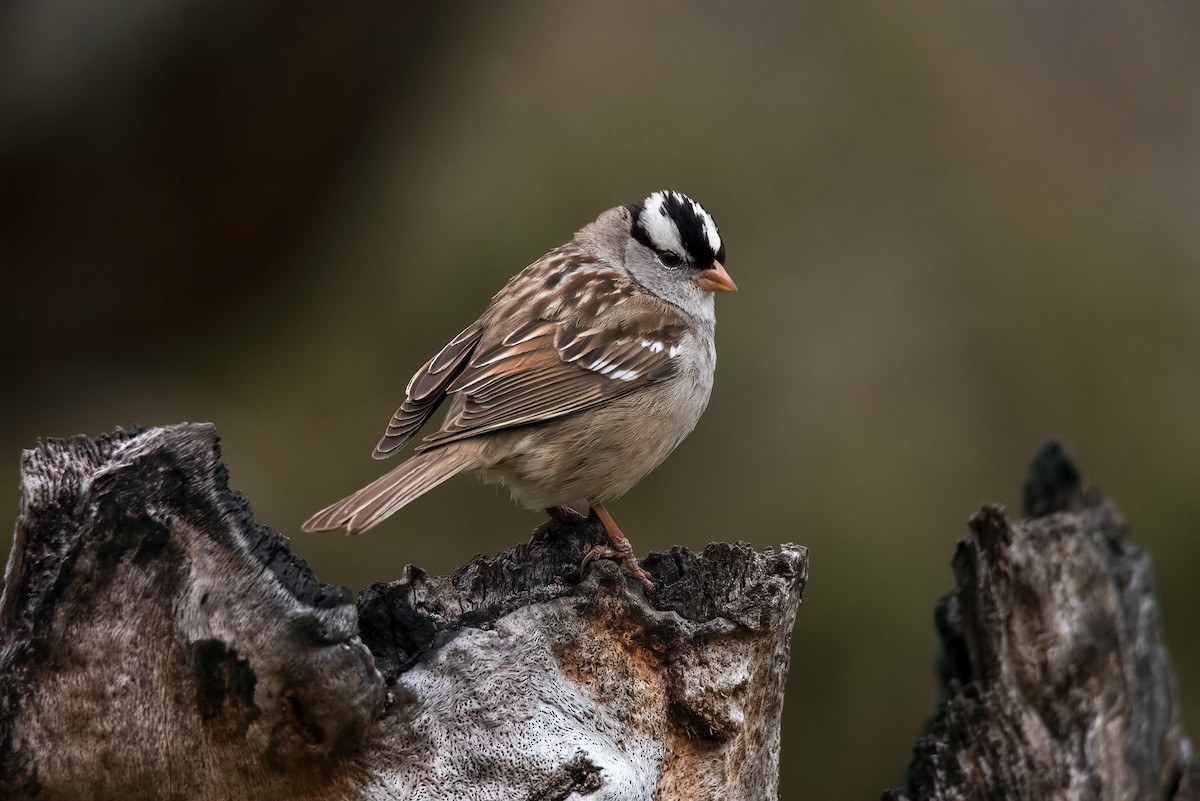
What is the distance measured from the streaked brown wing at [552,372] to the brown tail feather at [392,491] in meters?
0.07

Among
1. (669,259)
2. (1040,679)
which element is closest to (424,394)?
(669,259)

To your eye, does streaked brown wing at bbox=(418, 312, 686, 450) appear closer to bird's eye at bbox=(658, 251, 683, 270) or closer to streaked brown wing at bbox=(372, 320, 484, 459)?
streaked brown wing at bbox=(372, 320, 484, 459)

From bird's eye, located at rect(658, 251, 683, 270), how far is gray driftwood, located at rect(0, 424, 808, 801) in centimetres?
238

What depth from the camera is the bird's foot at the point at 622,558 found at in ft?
11.9

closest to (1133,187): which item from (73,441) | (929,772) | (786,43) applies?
(786,43)

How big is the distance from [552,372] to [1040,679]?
197 cm

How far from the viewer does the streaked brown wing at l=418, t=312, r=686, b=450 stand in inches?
173

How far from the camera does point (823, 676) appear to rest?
7.16 meters

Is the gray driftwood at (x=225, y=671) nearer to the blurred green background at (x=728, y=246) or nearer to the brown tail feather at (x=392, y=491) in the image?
the brown tail feather at (x=392, y=491)

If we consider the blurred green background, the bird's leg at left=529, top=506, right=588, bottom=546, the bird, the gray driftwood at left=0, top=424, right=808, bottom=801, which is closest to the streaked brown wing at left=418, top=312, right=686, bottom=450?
the bird

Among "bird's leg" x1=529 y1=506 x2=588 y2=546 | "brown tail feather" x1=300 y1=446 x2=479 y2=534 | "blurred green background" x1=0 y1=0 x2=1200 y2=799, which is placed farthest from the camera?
"blurred green background" x1=0 y1=0 x2=1200 y2=799

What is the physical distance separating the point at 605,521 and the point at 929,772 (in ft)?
4.30

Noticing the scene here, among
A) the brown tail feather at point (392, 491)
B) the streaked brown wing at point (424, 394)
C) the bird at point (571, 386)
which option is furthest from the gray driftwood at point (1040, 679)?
the streaked brown wing at point (424, 394)

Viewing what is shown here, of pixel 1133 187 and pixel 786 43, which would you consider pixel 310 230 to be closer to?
pixel 786 43
